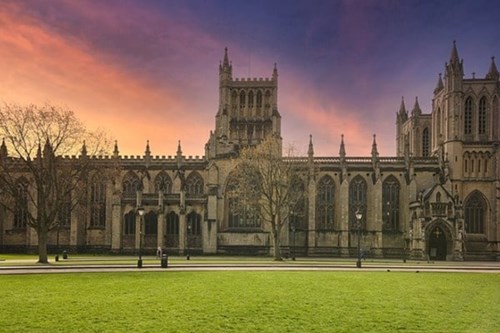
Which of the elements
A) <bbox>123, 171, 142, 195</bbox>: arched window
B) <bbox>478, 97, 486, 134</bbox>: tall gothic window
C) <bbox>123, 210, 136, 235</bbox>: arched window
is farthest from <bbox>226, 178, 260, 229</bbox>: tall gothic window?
<bbox>478, 97, 486, 134</bbox>: tall gothic window

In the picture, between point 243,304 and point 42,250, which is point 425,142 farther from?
point 243,304

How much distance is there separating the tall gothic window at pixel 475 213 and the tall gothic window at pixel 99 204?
49416 mm

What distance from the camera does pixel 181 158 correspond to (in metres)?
77.0

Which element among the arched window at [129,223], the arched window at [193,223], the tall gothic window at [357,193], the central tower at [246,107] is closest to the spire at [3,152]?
the arched window at [129,223]

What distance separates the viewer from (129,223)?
72.2 meters

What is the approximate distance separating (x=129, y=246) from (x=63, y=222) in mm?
11416

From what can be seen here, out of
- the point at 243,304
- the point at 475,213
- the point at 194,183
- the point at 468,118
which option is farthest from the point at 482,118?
the point at 243,304

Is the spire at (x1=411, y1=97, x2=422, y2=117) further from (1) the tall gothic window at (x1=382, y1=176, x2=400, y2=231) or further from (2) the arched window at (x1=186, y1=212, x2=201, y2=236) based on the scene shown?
(2) the arched window at (x1=186, y1=212, x2=201, y2=236)

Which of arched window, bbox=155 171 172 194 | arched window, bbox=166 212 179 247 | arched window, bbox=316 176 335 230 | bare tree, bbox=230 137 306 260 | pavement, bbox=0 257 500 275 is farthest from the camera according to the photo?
arched window, bbox=155 171 172 194

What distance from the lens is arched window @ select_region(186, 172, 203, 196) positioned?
251ft

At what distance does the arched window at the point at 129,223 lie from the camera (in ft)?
237

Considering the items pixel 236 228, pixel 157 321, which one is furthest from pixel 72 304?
pixel 236 228

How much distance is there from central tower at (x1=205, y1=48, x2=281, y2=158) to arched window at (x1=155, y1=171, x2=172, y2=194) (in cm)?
1352

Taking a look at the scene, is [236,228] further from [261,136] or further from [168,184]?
[261,136]
